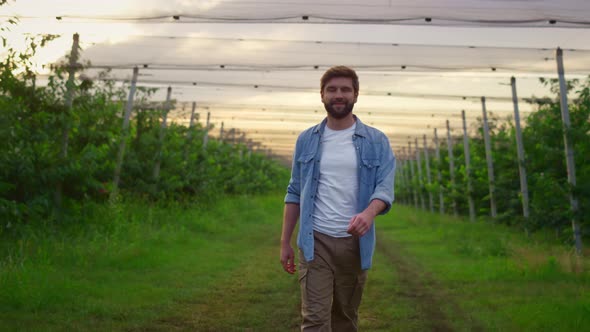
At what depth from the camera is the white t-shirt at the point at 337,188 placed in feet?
13.8

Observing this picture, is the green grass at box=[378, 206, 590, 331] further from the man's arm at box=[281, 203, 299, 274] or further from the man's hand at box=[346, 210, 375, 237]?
the man's hand at box=[346, 210, 375, 237]

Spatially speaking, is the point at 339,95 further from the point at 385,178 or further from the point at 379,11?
the point at 379,11

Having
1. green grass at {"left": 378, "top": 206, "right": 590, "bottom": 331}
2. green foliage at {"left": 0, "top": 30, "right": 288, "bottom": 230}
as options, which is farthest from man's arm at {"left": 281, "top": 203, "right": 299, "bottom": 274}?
green foliage at {"left": 0, "top": 30, "right": 288, "bottom": 230}

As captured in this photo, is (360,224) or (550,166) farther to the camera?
(550,166)

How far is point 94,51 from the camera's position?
14.9 m

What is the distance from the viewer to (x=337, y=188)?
166 inches

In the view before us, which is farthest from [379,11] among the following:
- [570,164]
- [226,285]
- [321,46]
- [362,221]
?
[362,221]

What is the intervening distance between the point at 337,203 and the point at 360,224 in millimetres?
318

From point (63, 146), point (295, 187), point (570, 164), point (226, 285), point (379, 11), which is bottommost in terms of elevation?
point (226, 285)

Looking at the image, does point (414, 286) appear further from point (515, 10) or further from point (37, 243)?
point (37, 243)

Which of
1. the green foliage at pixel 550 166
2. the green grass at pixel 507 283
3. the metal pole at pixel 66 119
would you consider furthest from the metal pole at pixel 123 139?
the green foliage at pixel 550 166

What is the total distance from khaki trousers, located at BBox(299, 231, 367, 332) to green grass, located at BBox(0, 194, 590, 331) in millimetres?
2219

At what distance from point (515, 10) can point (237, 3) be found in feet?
13.4

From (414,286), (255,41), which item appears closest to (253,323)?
(414,286)
